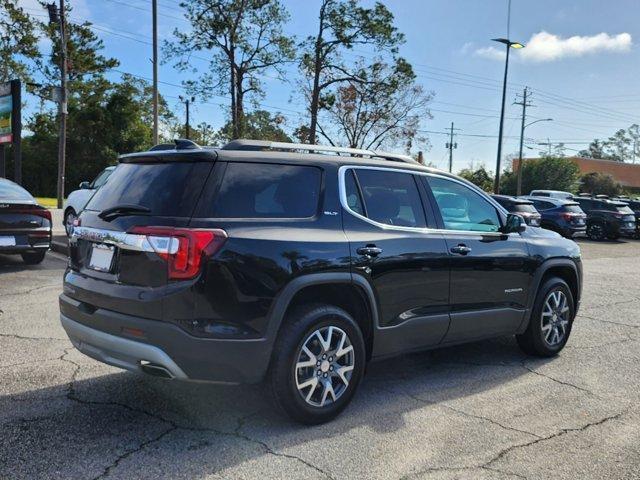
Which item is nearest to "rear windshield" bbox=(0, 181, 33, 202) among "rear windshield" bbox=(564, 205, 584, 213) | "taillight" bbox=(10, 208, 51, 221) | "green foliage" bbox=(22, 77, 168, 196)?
"taillight" bbox=(10, 208, 51, 221)

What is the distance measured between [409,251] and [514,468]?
5.34 ft

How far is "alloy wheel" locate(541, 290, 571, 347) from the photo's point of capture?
221 inches

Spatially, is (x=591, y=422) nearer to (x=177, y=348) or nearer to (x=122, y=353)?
(x=177, y=348)

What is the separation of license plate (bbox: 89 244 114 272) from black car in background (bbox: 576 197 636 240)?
2377cm

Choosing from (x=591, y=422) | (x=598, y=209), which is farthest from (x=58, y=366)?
(x=598, y=209)

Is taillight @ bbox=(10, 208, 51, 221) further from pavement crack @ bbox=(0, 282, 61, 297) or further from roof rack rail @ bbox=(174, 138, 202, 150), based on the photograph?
roof rack rail @ bbox=(174, 138, 202, 150)

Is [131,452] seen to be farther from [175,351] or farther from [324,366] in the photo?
[324,366]

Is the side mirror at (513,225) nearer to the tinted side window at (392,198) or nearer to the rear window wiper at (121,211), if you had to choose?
the tinted side window at (392,198)

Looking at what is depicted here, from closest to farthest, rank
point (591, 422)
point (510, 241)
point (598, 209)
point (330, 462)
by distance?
1. point (330, 462)
2. point (591, 422)
3. point (510, 241)
4. point (598, 209)

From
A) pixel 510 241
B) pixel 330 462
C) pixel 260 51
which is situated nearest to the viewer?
pixel 330 462

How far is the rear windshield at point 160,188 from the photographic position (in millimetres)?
3582

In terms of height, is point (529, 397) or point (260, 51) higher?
point (260, 51)

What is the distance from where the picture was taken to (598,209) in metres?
24.2

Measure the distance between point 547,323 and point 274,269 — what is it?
3282 millimetres
